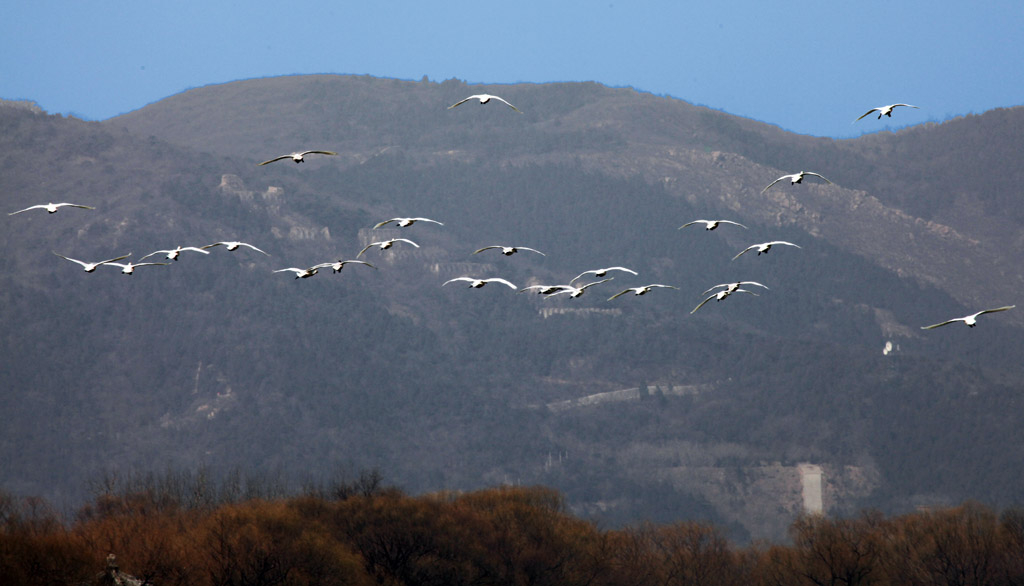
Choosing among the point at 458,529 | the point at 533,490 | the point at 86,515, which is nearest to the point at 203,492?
the point at 86,515

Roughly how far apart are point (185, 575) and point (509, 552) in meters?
34.8

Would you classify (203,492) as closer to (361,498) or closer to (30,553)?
(361,498)

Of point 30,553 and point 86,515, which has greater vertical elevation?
point 30,553

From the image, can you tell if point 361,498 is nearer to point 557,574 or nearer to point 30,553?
point 557,574

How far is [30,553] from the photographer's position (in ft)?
Answer: 266

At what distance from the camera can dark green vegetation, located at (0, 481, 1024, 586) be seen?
95188mm

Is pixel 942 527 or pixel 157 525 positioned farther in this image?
pixel 942 527

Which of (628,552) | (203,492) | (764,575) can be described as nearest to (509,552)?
(628,552)

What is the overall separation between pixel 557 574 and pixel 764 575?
22295 millimetres

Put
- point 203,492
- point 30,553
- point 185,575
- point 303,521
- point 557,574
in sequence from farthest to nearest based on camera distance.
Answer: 1. point 203,492
2. point 557,574
3. point 303,521
4. point 185,575
5. point 30,553

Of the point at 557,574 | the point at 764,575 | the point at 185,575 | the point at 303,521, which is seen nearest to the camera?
the point at 185,575

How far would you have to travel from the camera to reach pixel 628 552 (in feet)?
429

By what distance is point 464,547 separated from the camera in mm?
114000

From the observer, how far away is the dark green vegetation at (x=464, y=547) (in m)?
95.2
